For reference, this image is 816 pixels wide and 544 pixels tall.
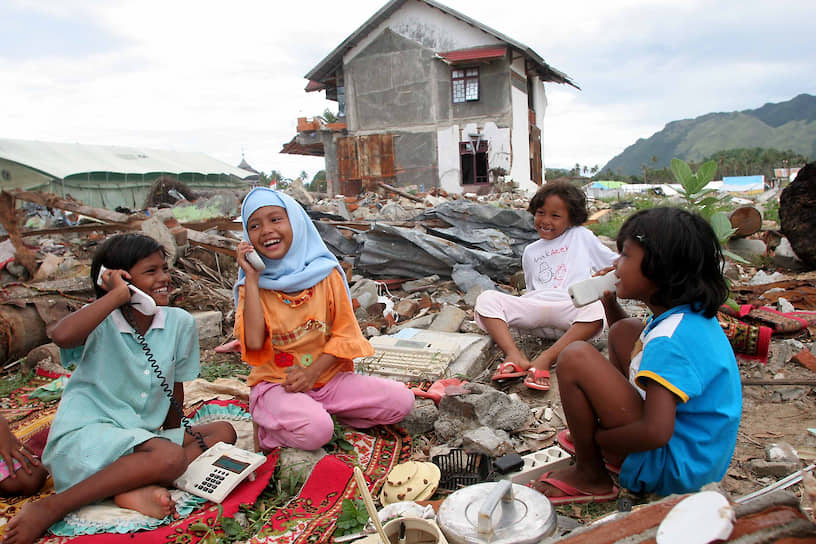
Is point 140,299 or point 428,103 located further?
point 428,103

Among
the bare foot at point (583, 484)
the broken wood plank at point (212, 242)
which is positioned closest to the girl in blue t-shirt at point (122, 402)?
the bare foot at point (583, 484)

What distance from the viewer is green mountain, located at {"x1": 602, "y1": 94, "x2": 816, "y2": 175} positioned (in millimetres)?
109938

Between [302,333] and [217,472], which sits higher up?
[302,333]

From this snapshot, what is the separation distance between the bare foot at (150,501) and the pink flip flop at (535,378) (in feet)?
6.60

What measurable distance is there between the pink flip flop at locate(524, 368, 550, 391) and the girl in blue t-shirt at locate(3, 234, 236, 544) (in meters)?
1.74

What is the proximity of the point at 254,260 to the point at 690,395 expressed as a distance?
185 cm

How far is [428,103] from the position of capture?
1912cm

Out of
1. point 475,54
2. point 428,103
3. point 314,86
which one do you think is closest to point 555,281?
point 475,54

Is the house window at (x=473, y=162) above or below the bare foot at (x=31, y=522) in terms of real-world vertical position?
above

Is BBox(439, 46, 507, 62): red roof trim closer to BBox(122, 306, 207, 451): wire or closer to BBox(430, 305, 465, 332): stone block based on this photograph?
BBox(430, 305, 465, 332): stone block

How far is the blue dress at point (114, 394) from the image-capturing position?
2.13m

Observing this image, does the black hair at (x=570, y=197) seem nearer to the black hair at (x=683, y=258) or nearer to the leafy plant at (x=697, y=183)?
the leafy plant at (x=697, y=183)

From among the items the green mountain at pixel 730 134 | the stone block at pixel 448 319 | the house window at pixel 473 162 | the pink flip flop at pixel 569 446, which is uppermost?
the green mountain at pixel 730 134

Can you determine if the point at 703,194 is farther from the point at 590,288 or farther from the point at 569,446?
the point at 569,446
